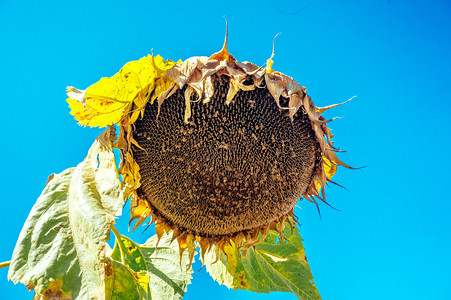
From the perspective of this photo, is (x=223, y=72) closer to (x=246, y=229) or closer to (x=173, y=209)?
(x=173, y=209)

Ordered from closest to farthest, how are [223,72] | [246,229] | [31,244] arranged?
[31,244]
[223,72]
[246,229]

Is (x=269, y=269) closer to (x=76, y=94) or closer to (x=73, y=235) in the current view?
(x=73, y=235)

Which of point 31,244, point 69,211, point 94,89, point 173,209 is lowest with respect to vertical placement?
point 31,244

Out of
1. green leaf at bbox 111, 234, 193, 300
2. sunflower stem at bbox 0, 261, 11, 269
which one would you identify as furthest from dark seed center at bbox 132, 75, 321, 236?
green leaf at bbox 111, 234, 193, 300

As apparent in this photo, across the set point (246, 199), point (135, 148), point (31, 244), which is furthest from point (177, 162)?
point (31, 244)

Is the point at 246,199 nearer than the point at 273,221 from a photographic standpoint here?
Yes

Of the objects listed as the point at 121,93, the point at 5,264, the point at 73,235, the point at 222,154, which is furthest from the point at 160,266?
the point at 121,93
